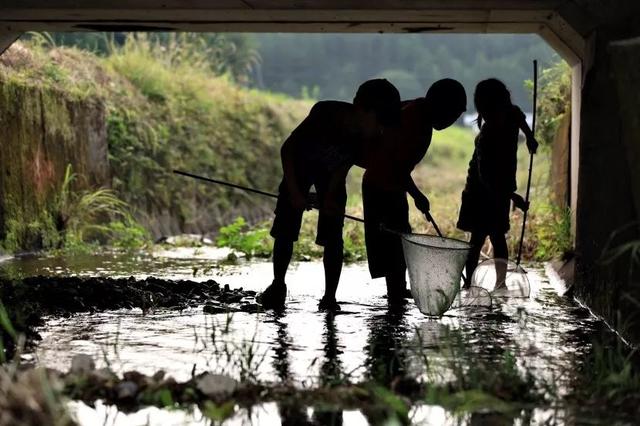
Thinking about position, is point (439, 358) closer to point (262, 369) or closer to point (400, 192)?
point (262, 369)

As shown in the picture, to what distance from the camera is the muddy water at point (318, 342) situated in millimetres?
5086

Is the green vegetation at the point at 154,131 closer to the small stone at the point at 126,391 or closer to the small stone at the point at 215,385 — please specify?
the small stone at the point at 126,391

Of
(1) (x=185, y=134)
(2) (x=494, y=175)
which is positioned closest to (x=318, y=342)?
(2) (x=494, y=175)

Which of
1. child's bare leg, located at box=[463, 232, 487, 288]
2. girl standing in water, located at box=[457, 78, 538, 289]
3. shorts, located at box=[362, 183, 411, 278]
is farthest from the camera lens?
child's bare leg, located at box=[463, 232, 487, 288]

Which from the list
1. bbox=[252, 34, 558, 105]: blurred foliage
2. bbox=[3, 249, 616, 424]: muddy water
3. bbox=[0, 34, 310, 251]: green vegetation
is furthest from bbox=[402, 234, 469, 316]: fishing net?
bbox=[252, 34, 558, 105]: blurred foliage

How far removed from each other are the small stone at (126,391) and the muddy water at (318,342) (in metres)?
0.09

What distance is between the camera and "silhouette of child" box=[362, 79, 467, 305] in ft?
26.4

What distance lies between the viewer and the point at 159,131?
60.7 feet

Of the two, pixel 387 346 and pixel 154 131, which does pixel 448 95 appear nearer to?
pixel 387 346

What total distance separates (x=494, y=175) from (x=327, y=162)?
1.74 metres

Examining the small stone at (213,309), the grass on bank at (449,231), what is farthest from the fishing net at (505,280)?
the grass on bank at (449,231)

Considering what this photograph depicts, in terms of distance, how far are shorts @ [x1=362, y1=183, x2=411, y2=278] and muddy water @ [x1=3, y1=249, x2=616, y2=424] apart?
32 cm

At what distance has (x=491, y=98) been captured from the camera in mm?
8523

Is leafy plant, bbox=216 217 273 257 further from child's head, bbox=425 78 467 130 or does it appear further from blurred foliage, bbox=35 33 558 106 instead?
blurred foliage, bbox=35 33 558 106
